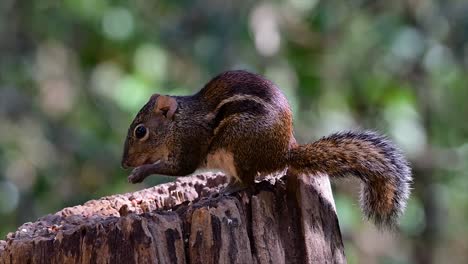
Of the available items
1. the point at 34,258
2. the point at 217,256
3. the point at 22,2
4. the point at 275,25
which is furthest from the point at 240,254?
the point at 22,2

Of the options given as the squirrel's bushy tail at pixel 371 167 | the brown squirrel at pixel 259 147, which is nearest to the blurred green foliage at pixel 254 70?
the brown squirrel at pixel 259 147

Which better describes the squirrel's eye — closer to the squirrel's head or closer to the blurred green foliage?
the squirrel's head

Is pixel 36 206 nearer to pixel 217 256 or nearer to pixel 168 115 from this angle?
pixel 168 115

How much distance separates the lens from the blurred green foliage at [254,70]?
5.57 metres

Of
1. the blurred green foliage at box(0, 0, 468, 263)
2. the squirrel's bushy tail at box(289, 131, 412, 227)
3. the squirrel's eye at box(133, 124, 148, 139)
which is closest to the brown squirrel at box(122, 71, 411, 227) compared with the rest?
the squirrel's bushy tail at box(289, 131, 412, 227)

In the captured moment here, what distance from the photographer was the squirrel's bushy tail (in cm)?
285

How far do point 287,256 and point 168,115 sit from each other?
3.42 ft

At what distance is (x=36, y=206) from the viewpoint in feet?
19.1

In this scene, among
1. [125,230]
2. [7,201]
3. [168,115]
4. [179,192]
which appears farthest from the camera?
[7,201]

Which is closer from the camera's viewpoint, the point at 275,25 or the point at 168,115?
the point at 168,115

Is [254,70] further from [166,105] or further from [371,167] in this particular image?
[371,167]

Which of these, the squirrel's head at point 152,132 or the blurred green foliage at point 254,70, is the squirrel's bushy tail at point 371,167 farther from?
the blurred green foliage at point 254,70

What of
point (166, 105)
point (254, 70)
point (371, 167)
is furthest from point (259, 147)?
point (254, 70)

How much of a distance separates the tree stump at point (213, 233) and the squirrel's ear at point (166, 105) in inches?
26.3
